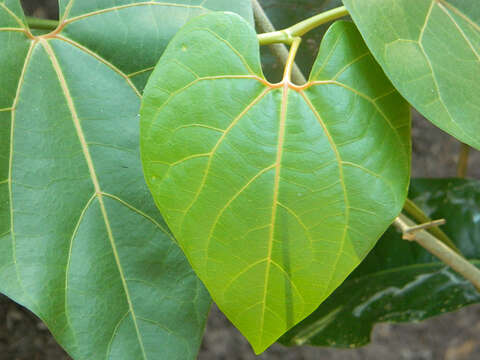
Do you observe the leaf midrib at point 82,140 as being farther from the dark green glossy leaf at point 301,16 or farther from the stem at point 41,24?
the dark green glossy leaf at point 301,16

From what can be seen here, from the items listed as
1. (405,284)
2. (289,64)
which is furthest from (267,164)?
(405,284)

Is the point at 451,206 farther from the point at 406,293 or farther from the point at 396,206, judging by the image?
the point at 396,206

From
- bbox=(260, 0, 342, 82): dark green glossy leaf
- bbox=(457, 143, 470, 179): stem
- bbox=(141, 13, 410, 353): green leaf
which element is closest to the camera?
bbox=(141, 13, 410, 353): green leaf

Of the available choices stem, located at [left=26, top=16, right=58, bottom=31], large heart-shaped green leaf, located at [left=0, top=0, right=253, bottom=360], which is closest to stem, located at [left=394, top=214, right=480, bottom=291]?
large heart-shaped green leaf, located at [left=0, top=0, right=253, bottom=360]

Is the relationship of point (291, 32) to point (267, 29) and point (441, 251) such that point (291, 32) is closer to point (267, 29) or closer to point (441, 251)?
point (267, 29)

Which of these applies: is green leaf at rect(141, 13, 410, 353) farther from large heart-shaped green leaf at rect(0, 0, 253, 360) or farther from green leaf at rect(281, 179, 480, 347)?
green leaf at rect(281, 179, 480, 347)

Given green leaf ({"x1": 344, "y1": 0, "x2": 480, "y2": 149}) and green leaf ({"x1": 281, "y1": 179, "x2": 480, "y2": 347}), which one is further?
green leaf ({"x1": 281, "y1": 179, "x2": 480, "y2": 347})

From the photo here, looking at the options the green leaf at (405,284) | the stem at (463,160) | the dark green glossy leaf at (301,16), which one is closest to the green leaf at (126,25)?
the dark green glossy leaf at (301,16)
